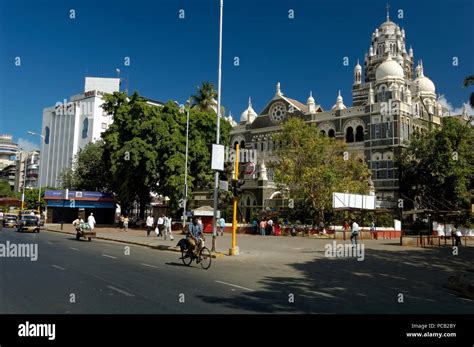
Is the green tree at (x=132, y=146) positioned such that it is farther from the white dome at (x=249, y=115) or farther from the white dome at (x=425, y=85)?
the white dome at (x=425, y=85)

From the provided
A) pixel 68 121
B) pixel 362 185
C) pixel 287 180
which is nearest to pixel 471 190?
pixel 362 185

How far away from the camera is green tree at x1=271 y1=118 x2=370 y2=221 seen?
122 ft

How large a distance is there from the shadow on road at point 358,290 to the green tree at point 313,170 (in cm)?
1777

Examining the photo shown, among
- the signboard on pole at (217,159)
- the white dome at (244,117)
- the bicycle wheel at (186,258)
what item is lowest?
the bicycle wheel at (186,258)

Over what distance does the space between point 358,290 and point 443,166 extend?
3770 cm

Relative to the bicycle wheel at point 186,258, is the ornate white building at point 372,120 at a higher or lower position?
higher

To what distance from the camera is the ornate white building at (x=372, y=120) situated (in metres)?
49.5

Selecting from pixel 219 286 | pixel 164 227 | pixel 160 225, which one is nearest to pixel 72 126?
pixel 160 225

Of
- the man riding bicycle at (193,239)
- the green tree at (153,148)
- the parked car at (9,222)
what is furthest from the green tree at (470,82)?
the parked car at (9,222)

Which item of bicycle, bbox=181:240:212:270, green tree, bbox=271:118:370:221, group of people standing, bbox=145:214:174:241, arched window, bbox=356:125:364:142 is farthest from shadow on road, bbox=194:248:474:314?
arched window, bbox=356:125:364:142

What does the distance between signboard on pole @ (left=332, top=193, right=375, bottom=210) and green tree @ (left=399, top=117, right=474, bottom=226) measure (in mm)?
9374

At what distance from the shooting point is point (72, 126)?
356 ft

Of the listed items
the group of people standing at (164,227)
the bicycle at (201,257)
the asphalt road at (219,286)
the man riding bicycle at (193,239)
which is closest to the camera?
the asphalt road at (219,286)
